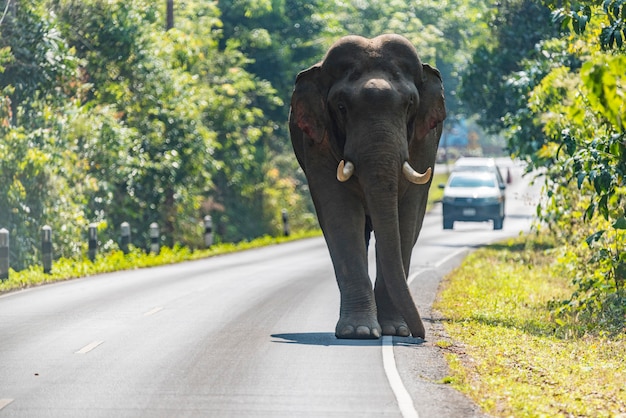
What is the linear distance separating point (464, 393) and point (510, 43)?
2905cm

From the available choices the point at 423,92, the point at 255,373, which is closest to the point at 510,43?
the point at 423,92

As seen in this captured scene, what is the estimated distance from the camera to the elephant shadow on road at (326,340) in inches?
563

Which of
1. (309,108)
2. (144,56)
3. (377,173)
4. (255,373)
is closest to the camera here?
(255,373)

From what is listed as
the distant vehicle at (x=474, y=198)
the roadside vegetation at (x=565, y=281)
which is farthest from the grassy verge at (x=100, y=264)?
the distant vehicle at (x=474, y=198)

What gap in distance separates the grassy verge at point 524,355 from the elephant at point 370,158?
3.20 ft

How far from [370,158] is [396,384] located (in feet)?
12.0

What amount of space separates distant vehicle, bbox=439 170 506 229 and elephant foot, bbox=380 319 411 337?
28.4 m

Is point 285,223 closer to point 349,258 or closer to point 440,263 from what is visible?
point 440,263

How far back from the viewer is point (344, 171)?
47.9 ft

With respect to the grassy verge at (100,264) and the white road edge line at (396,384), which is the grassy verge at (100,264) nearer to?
the grassy verge at (100,264)

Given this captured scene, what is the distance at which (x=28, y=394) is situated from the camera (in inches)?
429

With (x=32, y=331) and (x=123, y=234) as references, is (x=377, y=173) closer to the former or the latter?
(x=32, y=331)

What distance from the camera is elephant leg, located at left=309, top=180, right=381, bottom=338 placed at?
14719mm

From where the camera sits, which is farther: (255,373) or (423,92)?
(423,92)
